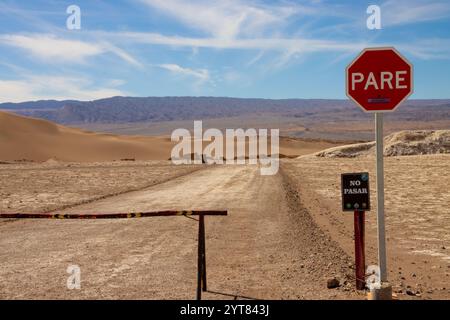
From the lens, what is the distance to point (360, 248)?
6.82m

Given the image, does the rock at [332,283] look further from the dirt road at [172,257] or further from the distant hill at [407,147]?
the distant hill at [407,147]

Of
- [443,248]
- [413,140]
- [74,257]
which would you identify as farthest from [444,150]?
[74,257]

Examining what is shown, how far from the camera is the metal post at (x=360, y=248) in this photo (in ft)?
22.0

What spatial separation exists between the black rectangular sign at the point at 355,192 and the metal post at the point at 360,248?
14 centimetres

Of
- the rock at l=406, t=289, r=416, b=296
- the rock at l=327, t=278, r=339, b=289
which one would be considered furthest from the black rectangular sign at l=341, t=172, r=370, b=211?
the rock at l=406, t=289, r=416, b=296

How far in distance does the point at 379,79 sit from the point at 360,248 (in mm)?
2294

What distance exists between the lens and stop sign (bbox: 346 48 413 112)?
5.67m

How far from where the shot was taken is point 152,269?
816cm

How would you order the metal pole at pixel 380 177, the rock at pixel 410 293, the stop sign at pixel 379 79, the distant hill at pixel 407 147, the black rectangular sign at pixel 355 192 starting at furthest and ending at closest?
the distant hill at pixel 407 147 → the rock at pixel 410 293 → the black rectangular sign at pixel 355 192 → the metal pole at pixel 380 177 → the stop sign at pixel 379 79

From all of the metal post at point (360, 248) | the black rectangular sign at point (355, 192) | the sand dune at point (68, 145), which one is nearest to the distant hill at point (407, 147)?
the sand dune at point (68, 145)

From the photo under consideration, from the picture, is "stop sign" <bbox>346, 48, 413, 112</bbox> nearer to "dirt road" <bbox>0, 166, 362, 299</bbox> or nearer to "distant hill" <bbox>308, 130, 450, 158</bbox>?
"dirt road" <bbox>0, 166, 362, 299</bbox>

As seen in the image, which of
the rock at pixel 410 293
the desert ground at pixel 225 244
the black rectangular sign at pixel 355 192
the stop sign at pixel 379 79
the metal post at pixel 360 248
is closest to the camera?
the stop sign at pixel 379 79
